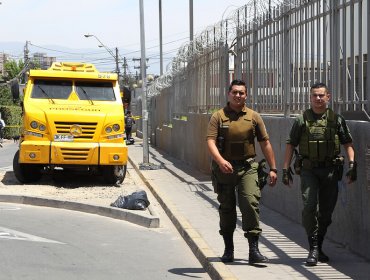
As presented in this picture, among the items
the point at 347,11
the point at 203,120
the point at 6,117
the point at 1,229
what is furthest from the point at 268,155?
the point at 6,117

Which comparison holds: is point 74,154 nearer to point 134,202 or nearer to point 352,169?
point 134,202

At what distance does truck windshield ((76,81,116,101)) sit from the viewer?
54.5 ft

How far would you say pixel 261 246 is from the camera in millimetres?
8398

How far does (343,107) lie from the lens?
8.38 metres

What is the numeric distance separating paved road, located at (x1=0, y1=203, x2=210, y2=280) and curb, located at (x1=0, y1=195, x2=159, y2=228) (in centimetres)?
15

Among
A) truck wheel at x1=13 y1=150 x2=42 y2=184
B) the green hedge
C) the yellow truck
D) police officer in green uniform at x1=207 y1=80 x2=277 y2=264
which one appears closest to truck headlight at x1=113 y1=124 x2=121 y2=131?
the yellow truck

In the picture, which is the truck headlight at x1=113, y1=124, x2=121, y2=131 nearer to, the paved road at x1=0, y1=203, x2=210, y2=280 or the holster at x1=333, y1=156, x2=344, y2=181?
the paved road at x1=0, y1=203, x2=210, y2=280

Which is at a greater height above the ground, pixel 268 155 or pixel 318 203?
pixel 268 155

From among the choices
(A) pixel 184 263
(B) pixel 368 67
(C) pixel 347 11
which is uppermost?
(C) pixel 347 11

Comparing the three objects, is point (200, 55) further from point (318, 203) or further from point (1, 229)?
point (318, 203)

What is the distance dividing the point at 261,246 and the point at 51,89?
9.31 meters

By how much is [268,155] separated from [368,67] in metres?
1.38

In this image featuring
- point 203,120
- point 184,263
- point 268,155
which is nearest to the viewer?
point 268,155

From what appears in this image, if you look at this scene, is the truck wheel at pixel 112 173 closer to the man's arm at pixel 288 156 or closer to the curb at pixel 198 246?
the curb at pixel 198 246
